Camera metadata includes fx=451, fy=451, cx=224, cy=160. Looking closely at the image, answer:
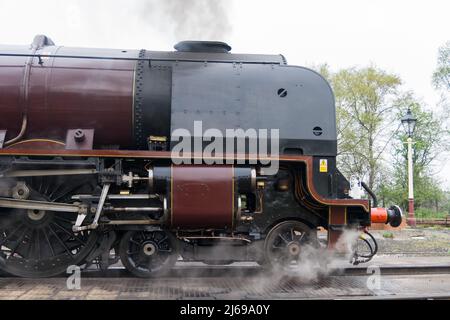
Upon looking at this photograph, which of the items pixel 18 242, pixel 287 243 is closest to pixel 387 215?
pixel 287 243

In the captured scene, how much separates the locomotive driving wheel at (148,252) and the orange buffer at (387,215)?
2.98m

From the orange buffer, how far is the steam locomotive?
10 cm

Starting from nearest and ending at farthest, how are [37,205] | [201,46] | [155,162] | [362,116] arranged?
[37,205]
[155,162]
[201,46]
[362,116]

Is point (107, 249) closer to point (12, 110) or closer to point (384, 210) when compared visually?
point (12, 110)

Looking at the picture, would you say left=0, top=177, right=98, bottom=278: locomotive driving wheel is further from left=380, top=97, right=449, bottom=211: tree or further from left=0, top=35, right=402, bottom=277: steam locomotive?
left=380, top=97, right=449, bottom=211: tree

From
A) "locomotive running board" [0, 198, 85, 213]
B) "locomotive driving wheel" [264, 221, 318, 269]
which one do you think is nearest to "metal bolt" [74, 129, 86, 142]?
"locomotive running board" [0, 198, 85, 213]

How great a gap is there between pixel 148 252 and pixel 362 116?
91.9ft

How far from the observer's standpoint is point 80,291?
18.6 ft

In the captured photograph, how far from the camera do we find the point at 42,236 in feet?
20.9

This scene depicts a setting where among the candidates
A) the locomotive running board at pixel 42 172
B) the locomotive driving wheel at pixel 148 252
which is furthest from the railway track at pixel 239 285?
the locomotive running board at pixel 42 172

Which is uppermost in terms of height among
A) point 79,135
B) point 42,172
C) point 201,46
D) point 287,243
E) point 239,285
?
point 201,46

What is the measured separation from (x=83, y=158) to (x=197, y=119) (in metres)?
1.65

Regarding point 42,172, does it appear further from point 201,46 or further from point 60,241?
point 201,46

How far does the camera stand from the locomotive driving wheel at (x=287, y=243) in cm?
646
